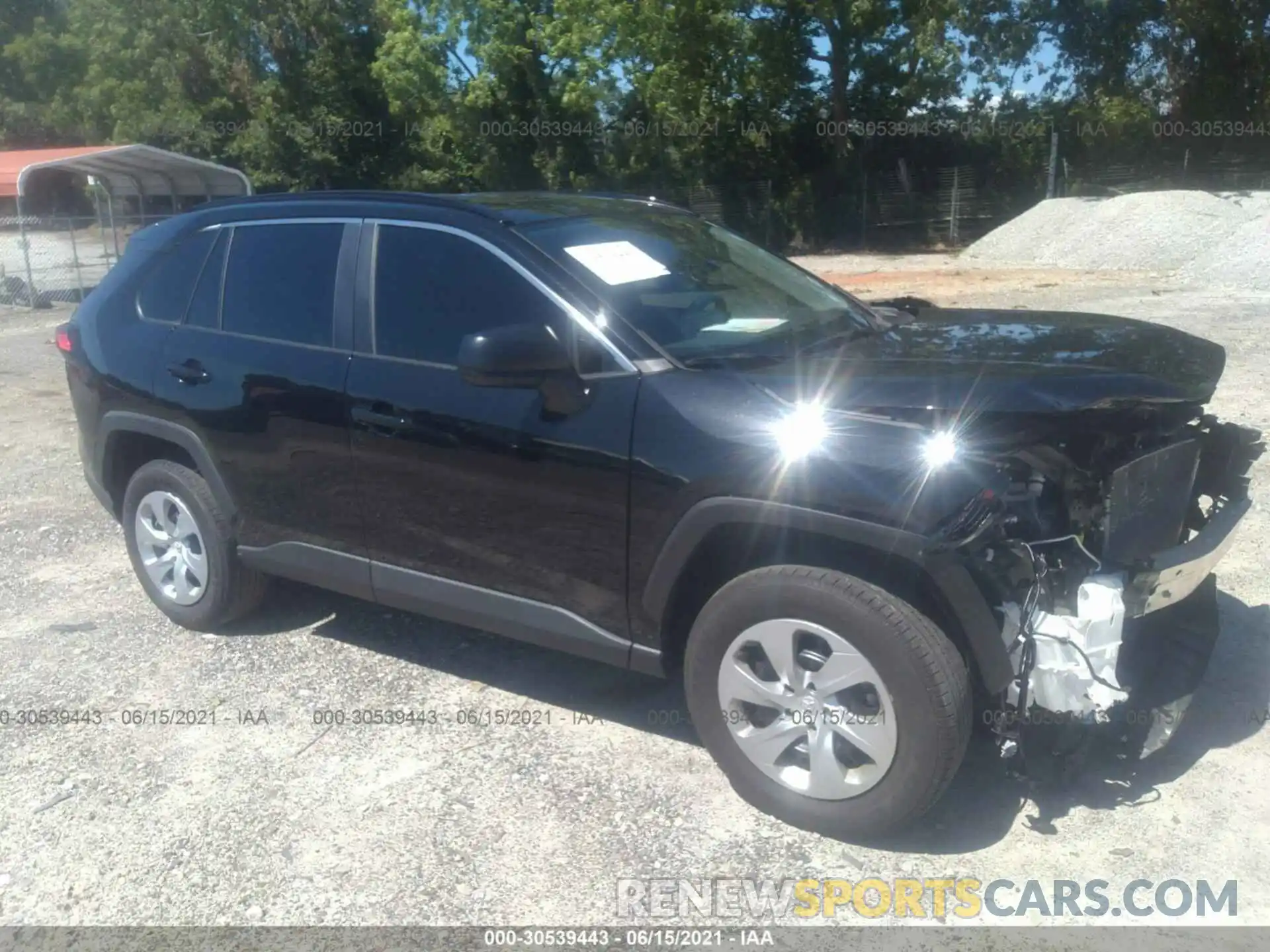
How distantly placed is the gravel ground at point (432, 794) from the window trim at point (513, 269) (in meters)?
1.33

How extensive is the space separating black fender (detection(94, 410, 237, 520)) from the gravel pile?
626 inches

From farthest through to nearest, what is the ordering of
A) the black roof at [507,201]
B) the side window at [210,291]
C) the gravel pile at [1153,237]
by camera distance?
1. the gravel pile at [1153,237]
2. the side window at [210,291]
3. the black roof at [507,201]

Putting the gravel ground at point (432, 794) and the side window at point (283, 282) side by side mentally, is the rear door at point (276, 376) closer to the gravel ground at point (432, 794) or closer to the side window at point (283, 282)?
the side window at point (283, 282)

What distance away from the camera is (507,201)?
4469 millimetres

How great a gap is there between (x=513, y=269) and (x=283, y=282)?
116 cm

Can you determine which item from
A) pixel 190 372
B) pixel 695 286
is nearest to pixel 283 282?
pixel 190 372

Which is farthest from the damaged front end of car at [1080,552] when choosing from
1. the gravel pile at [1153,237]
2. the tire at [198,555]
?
the gravel pile at [1153,237]

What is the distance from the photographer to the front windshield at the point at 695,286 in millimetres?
3891

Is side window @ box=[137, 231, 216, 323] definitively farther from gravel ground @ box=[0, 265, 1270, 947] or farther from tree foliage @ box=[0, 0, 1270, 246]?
tree foliage @ box=[0, 0, 1270, 246]

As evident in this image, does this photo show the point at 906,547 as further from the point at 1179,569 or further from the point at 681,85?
the point at 681,85

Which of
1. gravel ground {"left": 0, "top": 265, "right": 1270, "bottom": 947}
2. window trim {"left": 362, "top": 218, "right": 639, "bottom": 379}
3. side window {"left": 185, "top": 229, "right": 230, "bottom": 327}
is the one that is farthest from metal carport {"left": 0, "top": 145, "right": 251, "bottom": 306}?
window trim {"left": 362, "top": 218, "right": 639, "bottom": 379}

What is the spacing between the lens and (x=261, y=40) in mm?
42594

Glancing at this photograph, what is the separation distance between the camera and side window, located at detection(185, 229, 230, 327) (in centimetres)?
483

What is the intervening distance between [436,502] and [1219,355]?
2.71 m
